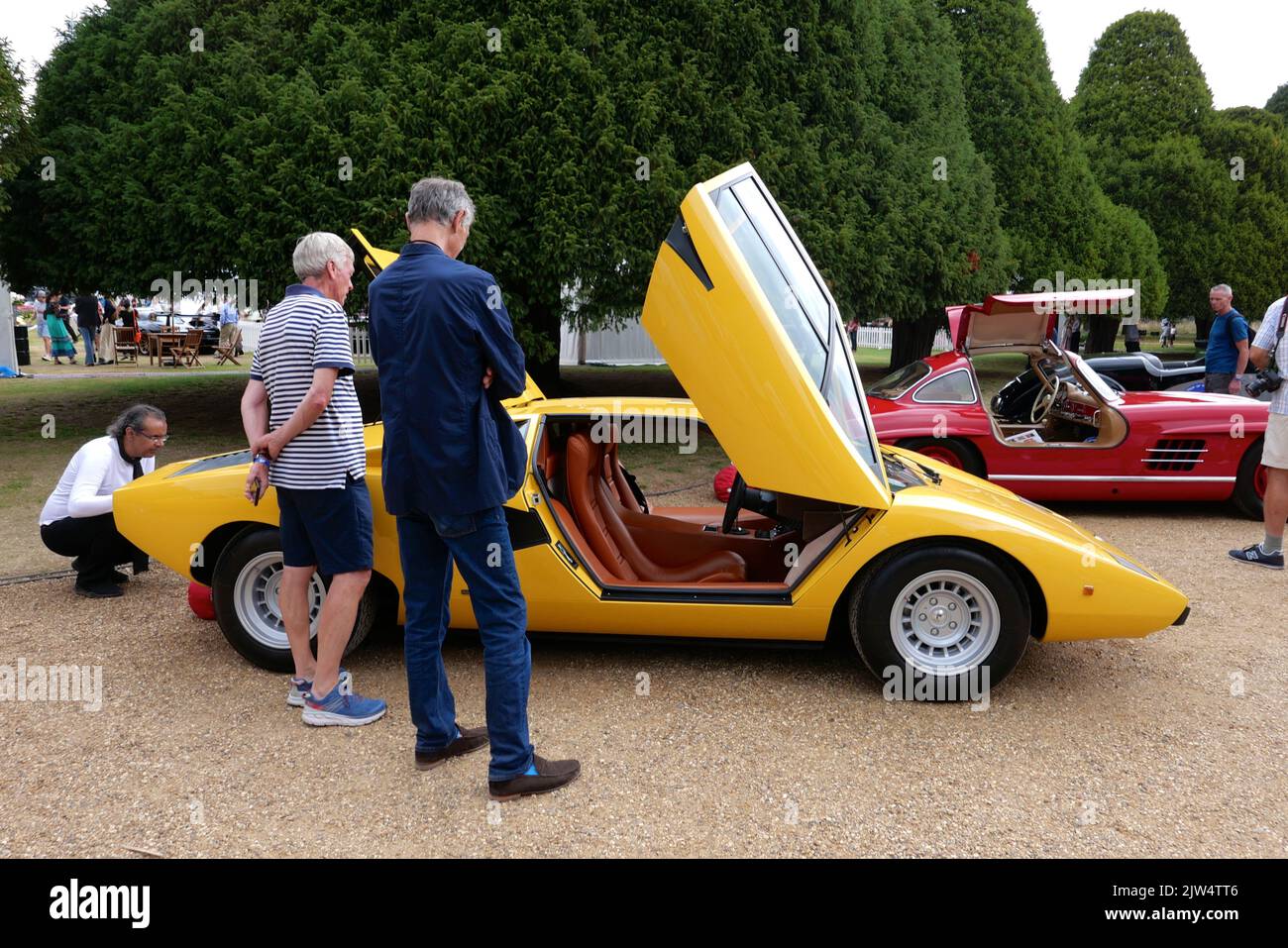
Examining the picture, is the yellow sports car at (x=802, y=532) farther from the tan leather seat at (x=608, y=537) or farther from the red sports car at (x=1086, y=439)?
the red sports car at (x=1086, y=439)

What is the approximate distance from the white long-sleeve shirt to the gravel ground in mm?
687

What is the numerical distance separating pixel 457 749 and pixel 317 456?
1218 mm

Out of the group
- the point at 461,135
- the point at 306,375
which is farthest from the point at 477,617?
the point at 461,135

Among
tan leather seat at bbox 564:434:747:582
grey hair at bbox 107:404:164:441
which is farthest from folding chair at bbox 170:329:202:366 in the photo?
tan leather seat at bbox 564:434:747:582

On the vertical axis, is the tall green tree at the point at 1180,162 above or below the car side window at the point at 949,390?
above

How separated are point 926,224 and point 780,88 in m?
2.89

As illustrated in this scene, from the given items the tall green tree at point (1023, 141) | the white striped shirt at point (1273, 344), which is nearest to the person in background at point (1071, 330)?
the tall green tree at point (1023, 141)

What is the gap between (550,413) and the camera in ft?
13.4

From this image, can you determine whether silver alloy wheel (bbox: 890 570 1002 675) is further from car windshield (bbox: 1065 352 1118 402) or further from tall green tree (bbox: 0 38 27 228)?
tall green tree (bbox: 0 38 27 228)

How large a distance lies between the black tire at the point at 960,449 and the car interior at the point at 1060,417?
24 cm

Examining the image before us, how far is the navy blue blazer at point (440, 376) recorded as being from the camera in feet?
8.91

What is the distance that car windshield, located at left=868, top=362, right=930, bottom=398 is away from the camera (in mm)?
7633
